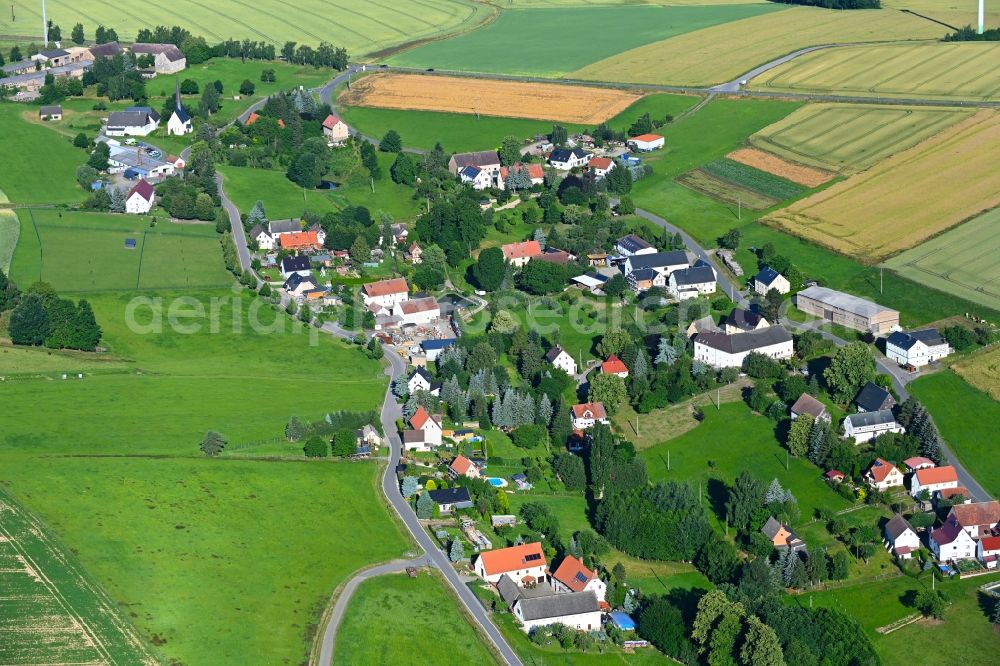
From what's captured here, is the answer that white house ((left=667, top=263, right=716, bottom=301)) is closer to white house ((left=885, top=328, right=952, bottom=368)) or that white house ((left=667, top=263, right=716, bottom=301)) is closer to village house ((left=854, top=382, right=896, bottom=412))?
white house ((left=885, top=328, right=952, bottom=368))

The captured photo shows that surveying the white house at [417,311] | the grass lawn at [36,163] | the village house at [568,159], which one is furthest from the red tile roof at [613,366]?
the grass lawn at [36,163]

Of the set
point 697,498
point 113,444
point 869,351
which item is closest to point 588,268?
point 869,351

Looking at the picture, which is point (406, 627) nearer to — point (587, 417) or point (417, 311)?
point (587, 417)

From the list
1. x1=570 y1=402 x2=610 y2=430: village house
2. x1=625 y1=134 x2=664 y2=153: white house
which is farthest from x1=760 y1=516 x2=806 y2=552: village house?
x1=625 y1=134 x2=664 y2=153: white house

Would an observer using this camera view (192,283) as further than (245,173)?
No

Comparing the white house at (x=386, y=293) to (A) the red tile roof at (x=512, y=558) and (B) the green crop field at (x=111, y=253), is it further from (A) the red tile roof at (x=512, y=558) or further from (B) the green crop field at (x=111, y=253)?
(A) the red tile roof at (x=512, y=558)

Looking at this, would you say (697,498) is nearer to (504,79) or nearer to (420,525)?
(420,525)
